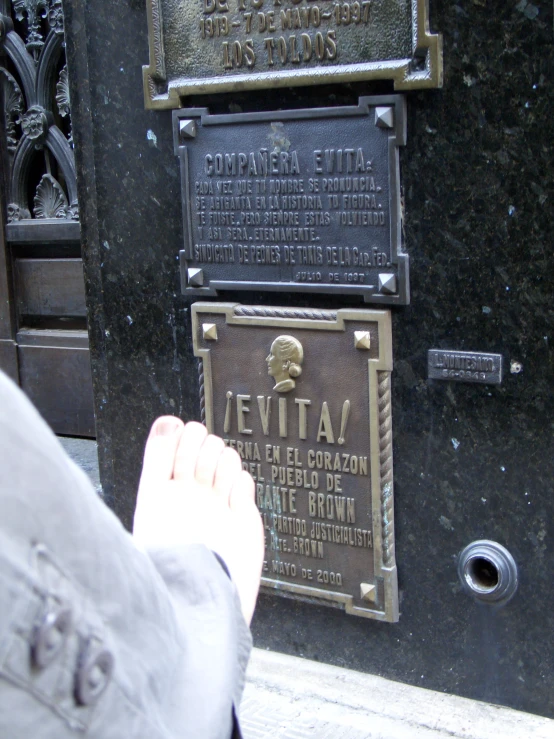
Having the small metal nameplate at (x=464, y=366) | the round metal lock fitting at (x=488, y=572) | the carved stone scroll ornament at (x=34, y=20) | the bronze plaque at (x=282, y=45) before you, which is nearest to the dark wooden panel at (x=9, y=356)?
the carved stone scroll ornament at (x=34, y=20)

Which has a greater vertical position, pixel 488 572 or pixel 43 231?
pixel 43 231

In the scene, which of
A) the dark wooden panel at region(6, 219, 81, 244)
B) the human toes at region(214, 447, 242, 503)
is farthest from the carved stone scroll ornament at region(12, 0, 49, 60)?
the human toes at region(214, 447, 242, 503)

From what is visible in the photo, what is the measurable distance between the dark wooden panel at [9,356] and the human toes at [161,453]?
8.81 feet

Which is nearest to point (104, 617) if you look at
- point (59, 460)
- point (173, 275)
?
point (59, 460)

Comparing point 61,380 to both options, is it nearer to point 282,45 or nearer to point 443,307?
point 282,45

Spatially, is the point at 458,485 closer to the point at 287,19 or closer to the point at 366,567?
the point at 366,567

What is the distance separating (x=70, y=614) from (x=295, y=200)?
2.11m

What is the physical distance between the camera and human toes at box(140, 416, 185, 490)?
1746 mm

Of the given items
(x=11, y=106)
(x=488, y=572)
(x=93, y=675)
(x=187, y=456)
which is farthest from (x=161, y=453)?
(x=11, y=106)

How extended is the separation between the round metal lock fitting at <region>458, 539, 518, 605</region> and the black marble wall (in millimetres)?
30

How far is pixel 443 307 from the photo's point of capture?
8.65ft

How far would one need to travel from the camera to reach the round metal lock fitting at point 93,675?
2.73 ft

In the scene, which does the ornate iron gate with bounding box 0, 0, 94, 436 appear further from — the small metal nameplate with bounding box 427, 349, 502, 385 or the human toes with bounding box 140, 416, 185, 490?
the human toes with bounding box 140, 416, 185, 490

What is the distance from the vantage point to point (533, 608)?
8.70 ft
